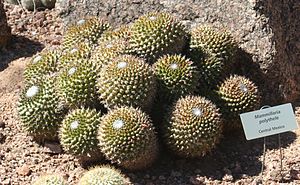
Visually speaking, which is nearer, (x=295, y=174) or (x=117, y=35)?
(x=295, y=174)

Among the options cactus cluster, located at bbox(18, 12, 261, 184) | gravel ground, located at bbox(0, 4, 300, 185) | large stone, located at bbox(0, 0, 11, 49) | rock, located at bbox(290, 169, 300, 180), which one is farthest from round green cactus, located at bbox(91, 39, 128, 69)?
large stone, located at bbox(0, 0, 11, 49)

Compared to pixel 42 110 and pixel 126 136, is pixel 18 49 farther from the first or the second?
pixel 126 136

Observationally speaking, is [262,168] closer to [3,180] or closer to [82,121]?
[82,121]

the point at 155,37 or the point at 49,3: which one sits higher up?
the point at 155,37

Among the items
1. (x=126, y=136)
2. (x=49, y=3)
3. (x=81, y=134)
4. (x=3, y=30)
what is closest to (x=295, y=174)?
(x=126, y=136)

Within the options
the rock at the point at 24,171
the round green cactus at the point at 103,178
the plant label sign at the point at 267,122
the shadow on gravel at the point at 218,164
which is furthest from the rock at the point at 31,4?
the plant label sign at the point at 267,122

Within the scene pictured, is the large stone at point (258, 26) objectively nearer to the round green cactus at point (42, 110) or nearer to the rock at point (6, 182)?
the round green cactus at point (42, 110)

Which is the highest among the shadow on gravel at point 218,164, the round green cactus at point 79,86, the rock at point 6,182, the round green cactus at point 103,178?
the round green cactus at point 79,86

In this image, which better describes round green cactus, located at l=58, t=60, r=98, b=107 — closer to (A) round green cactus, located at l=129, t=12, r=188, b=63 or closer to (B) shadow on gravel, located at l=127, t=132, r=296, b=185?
(A) round green cactus, located at l=129, t=12, r=188, b=63

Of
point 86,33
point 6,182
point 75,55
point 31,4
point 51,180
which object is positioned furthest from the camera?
point 31,4
